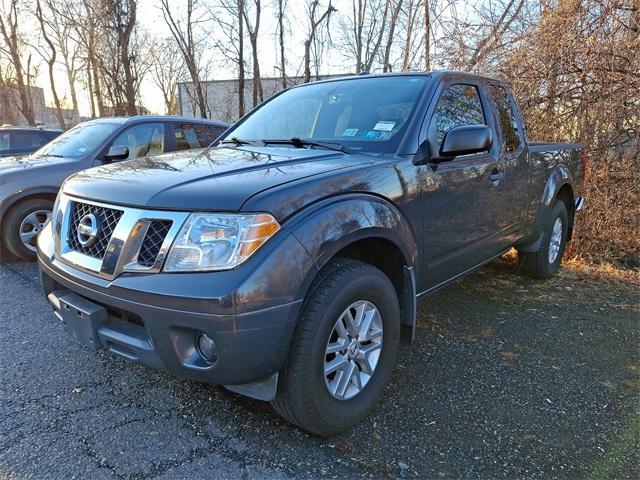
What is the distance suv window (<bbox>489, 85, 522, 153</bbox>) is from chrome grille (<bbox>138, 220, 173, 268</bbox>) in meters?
2.82

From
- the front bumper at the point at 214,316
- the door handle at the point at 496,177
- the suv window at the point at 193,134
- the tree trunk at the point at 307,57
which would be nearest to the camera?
the front bumper at the point at 214,316

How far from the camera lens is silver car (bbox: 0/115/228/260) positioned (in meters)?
5.12

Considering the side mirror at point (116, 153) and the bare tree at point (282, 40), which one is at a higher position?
the bare tree at point (282, 40)

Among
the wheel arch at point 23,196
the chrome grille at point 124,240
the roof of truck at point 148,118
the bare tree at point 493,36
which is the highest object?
the bare tree at point 493,36

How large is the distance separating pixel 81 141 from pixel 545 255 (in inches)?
218

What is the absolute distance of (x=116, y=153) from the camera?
17.9 ft

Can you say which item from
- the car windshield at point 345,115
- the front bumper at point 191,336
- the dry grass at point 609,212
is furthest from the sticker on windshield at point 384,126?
the dry grass at point 609,212

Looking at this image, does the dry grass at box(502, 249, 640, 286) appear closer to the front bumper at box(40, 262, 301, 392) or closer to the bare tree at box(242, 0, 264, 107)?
the front bumper at box(40, 262, 301, 392)

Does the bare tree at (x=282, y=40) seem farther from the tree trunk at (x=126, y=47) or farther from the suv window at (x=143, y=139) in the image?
the suv window at (x=143, y=139)

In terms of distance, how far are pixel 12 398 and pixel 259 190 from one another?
1910 millimetres

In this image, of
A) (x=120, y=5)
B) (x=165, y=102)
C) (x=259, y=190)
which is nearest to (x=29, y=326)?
(x=259, y=190)

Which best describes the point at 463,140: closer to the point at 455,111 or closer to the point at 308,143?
the point at 455,111

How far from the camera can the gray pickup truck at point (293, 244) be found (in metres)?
1.88

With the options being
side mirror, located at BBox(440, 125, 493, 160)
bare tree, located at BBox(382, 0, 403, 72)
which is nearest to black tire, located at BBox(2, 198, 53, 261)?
side mirror, located at BBox(440, 125, 493, 160)
